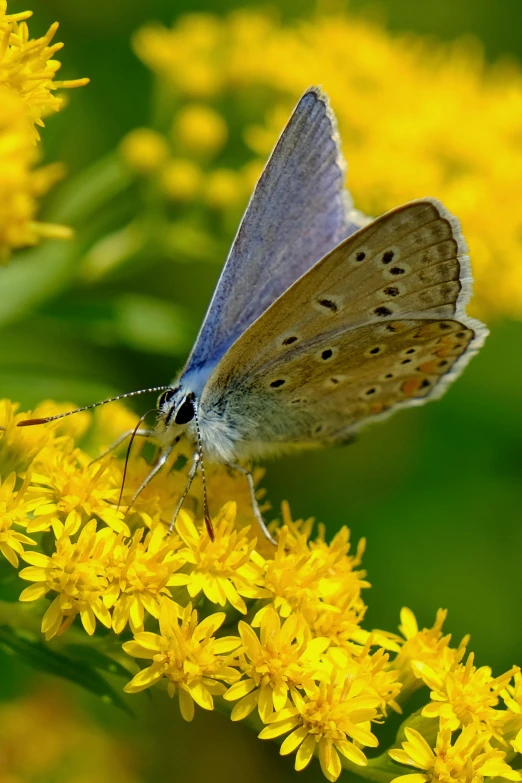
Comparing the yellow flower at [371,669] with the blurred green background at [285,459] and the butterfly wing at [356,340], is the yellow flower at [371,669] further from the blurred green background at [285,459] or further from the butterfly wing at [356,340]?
the blurred green background at [285,459]

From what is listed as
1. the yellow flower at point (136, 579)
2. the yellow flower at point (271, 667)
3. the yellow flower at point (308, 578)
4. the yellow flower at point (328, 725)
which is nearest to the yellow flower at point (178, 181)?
the yellow flower at point (308, 578)

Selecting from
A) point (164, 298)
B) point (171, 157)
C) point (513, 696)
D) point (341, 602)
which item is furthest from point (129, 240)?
point (513, 696)

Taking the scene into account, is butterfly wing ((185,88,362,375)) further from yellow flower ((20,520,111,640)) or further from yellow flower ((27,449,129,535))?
yellow flower ((20,520,111,640))

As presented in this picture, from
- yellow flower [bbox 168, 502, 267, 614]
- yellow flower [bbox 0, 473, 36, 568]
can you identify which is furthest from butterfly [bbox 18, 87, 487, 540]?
yellow flower [bbox 0, 473, 36, 568]

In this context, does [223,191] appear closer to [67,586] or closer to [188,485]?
[188,485]

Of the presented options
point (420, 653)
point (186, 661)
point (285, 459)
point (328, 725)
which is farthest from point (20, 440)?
point (285, 459)

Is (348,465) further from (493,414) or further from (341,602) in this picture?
(341,602)
